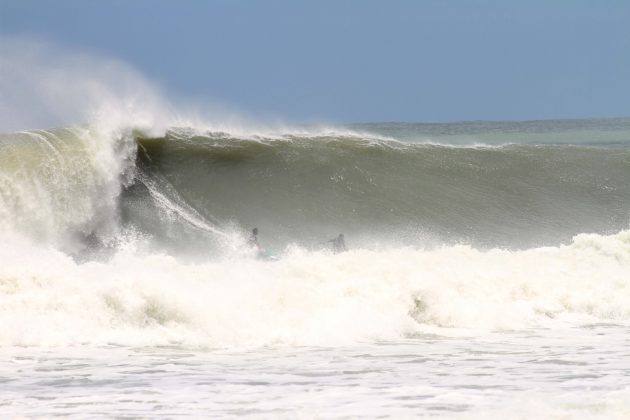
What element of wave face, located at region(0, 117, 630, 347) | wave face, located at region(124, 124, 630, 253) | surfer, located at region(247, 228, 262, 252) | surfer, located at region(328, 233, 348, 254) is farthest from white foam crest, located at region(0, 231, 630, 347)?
wave face, located at region(124, 124, 630, 253)

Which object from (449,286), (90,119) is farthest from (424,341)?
(90,119)

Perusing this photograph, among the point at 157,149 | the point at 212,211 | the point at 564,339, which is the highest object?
the point at 157,149

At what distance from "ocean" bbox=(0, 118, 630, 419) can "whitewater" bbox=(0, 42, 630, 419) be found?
37 millimetres

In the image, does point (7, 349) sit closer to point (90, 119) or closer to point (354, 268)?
point (354, 268)

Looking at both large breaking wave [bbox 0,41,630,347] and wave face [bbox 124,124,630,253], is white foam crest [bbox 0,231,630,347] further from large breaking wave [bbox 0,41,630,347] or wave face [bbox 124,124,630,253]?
wave face [bbox 124,124,630,253]

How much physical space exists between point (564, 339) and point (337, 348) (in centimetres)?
247

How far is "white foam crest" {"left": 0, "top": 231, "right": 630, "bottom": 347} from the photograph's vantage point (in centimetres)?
922

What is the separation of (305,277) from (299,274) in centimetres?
11

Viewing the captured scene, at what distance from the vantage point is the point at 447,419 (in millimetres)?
5883

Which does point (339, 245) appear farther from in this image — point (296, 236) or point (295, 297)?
point (295, 297)

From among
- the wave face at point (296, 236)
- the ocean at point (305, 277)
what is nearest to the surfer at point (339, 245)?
the wave face at point (296, 236)

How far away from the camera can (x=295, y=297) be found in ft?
34.5

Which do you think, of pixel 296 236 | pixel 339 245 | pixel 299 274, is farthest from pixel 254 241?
pixel 299 274

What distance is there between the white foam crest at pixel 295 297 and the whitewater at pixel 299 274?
0.03 metres
